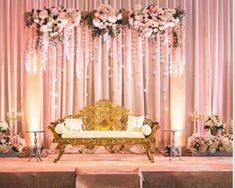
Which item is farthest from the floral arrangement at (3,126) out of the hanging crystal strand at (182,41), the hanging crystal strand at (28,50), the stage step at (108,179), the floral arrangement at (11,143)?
the stage step at (108,179)

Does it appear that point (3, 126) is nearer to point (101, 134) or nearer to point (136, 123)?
point (101, 134)

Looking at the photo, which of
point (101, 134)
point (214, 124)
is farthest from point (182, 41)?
point (101, 134)

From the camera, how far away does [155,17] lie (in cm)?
798

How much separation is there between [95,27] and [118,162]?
217 centimetres

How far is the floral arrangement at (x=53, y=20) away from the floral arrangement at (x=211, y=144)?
8.79 feet

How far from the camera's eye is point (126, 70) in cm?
870

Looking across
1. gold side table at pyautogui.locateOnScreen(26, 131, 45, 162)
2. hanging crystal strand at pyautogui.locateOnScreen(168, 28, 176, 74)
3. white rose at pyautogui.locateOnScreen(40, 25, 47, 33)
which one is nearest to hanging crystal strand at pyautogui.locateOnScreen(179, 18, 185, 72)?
hanging crystal strand at pyautogui.locateOnScreen(168, 28, 176, 74)

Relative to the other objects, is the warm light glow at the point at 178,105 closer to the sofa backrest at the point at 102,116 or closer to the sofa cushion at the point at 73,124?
the sofa backrest at the point at 102,116

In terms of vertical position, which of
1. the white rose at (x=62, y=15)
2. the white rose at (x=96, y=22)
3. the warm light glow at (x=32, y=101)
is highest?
the white rose at (x=62, y=15)

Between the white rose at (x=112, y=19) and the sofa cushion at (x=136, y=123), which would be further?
the sofa cushion at (x=136, y=123)

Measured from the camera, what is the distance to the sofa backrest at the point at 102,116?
8.20 m

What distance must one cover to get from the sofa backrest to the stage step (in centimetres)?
438

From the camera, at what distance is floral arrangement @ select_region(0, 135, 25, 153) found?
7996mm

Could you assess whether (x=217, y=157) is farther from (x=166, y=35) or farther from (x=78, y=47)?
(x=78, y=47)
